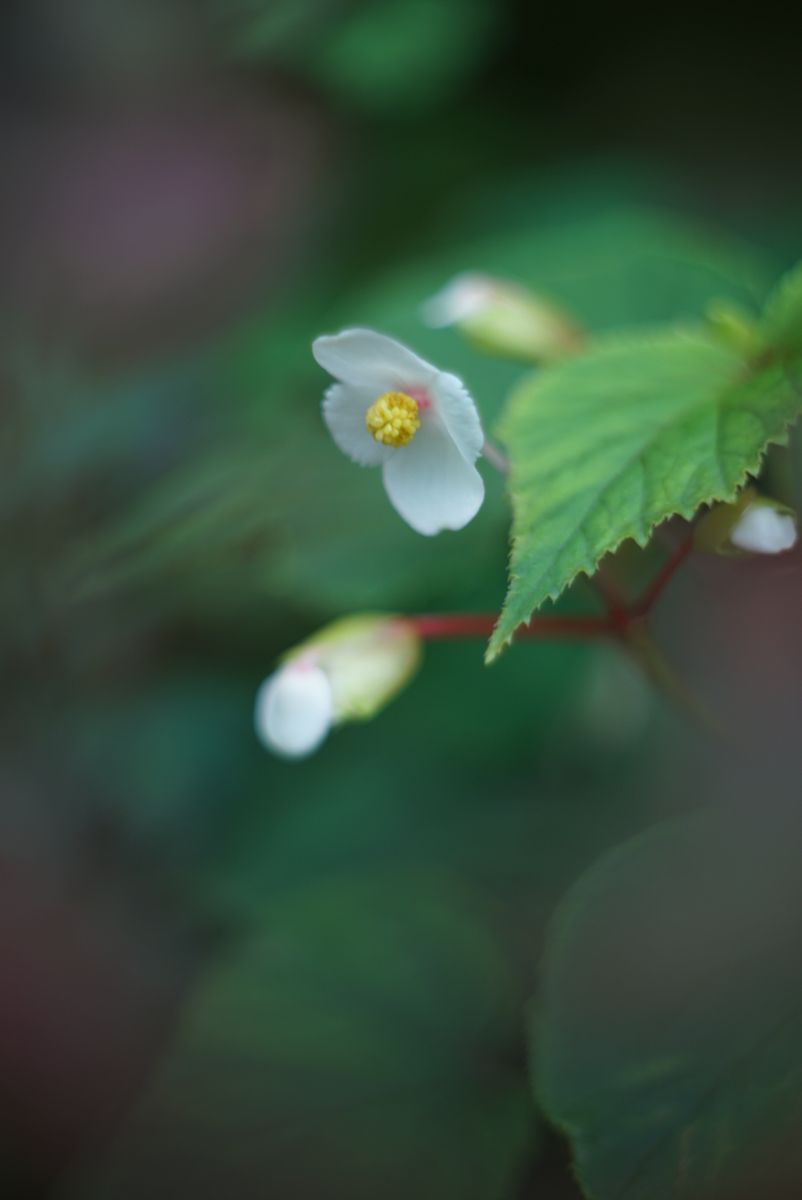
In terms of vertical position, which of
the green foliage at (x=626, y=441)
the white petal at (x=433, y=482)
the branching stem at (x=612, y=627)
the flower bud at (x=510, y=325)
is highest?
the white petal at (x=433, y=482)

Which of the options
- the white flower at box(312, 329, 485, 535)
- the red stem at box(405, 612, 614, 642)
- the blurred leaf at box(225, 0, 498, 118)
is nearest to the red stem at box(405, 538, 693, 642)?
the red stem at box(405, 612, 614, 642)

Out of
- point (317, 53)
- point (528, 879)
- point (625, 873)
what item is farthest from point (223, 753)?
point (317, 53)

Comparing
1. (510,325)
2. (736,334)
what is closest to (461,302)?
(510,325)

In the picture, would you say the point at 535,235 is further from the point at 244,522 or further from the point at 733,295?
the point at 244,522

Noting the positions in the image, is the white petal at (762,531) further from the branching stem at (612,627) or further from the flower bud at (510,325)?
the flower bud at (510,325)

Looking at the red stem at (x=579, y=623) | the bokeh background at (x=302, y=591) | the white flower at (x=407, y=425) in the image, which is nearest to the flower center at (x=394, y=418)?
the white flower at (x=407, y=425)

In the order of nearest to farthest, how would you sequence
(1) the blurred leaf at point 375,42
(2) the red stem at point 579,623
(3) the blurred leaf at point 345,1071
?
Answer: (2) the red stem at point 579,623 < (3) the blurred leaf at point 345,1071 < (1) the blurred leaf at point 375,42
